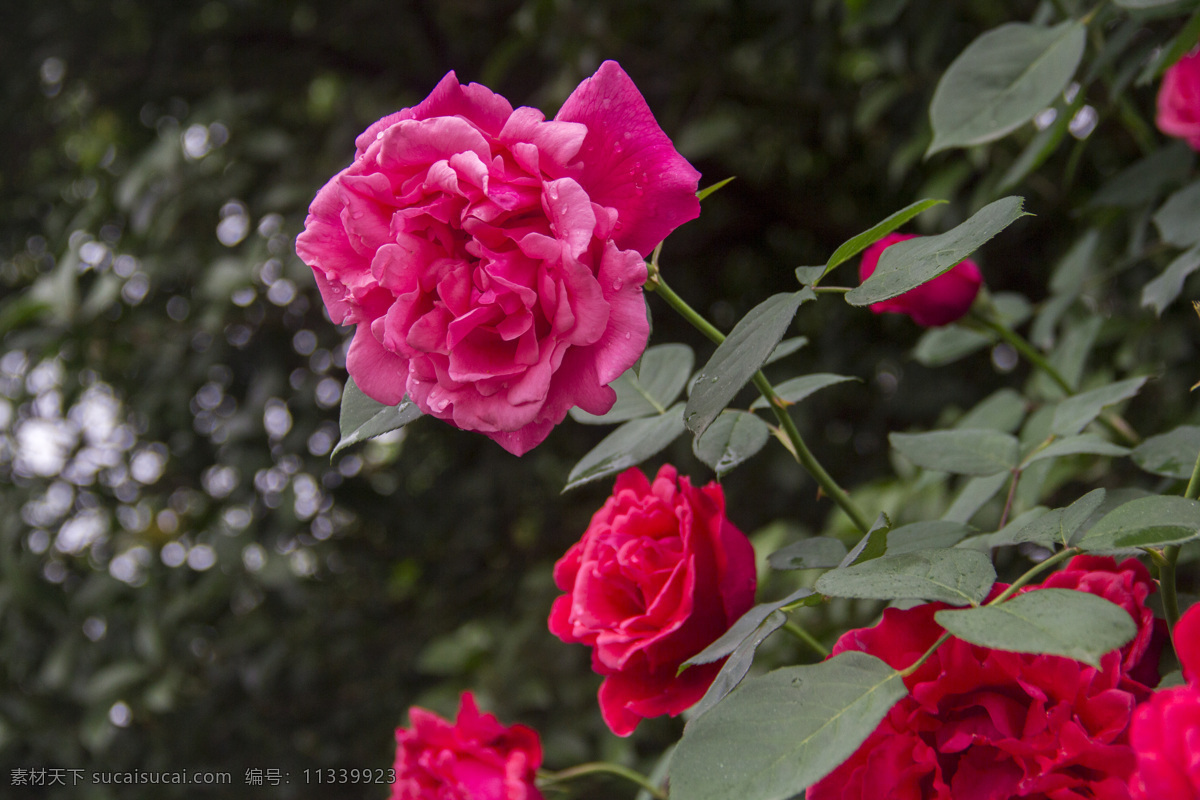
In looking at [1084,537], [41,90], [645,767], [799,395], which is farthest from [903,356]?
[41,90]

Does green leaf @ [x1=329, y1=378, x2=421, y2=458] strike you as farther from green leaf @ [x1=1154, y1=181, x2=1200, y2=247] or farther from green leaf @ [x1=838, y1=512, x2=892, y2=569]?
green leaf @ [x1=1154, y1=181, x2=1200, y2=247]

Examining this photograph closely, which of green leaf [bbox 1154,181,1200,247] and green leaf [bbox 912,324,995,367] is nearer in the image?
green leaf [bbox 1154,181,1200,247]

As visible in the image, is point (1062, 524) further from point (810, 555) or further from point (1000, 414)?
point (1000, 414)

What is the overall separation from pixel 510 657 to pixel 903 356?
65cm

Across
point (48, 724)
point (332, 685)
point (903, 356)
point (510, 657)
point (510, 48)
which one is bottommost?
point (332, 685)

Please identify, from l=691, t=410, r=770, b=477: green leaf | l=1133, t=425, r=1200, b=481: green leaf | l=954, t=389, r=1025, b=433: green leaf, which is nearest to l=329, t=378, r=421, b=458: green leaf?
l=691, t=410, r=770, b=477: green leaf

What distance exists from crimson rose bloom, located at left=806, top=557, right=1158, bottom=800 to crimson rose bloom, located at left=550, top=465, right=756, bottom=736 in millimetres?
83

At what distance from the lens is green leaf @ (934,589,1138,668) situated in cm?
21

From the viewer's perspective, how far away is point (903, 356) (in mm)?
1175

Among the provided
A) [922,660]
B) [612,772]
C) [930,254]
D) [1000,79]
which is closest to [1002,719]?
[922,660]

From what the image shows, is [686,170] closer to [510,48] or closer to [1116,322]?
[1116,322]

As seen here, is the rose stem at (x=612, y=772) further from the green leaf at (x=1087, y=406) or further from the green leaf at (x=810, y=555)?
the green leaf at (x=1087, y=406)

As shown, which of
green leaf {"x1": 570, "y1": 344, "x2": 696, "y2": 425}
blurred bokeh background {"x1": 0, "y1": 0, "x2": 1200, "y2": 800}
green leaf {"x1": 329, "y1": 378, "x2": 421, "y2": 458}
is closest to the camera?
green leaf {"x1": 329, "y1": 378, "x2": 421, "y2": 458}

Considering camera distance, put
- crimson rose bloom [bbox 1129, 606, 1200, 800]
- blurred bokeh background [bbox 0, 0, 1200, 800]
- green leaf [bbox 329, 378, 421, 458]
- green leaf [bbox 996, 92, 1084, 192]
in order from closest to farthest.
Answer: crimson rose bloom [bbox 1129, 606, 1200, 800], green leaf [bbox 329, 378, 421, 458], green leaf [bbox 996, 92, 1084, 192], blurred bokeh background [bbox 0, 0, 1200, 800]
